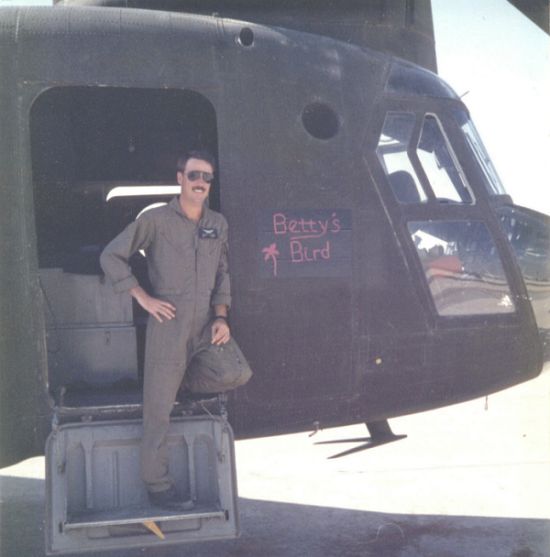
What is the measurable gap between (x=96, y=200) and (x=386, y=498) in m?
3.30

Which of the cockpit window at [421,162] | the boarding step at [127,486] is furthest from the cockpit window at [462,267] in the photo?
the boarding step at [127,486]

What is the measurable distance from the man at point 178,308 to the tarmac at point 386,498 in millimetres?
1718

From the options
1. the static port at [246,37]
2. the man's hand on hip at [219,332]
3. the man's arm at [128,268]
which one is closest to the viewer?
the man's arm at [128,268]

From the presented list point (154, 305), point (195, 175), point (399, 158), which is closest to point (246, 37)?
point (195, 175)

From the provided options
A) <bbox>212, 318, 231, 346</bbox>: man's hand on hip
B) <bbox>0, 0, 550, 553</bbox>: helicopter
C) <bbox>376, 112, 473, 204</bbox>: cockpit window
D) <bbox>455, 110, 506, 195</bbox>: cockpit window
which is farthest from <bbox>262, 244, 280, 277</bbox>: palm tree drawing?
<bbox>455, 110, 506, 195</bbox>: cockpit window

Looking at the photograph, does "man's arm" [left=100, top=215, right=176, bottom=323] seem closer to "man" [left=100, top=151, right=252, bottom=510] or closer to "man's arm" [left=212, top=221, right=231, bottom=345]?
"man" [left=100, top=151, right=252, bottom=510]

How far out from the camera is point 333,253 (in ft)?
13.8

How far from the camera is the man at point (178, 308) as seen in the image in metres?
3.74

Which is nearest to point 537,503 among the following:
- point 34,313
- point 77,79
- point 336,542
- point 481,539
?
point 481,539

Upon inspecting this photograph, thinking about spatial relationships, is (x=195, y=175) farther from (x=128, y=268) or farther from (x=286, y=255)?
(x=286, y=255)

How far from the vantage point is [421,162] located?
177 inches

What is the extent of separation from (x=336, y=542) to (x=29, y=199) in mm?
3057

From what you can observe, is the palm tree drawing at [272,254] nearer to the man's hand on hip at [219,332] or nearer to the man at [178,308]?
the man at [178,308]

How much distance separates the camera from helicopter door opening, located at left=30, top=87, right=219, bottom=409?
14.4ft
